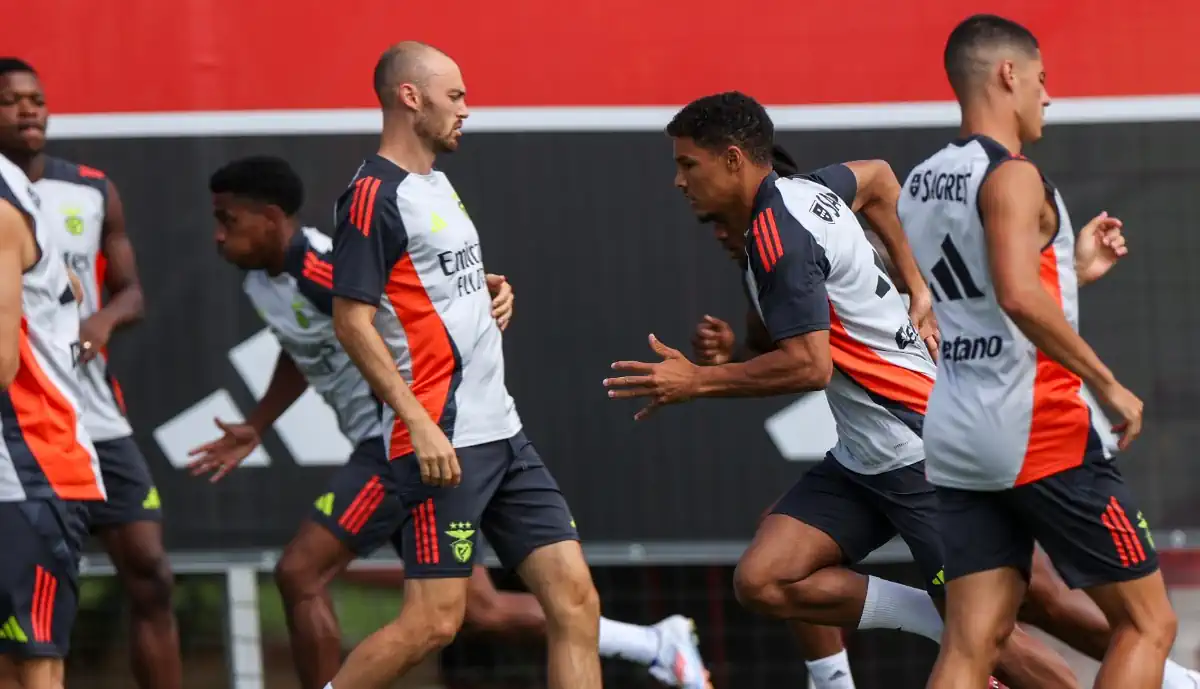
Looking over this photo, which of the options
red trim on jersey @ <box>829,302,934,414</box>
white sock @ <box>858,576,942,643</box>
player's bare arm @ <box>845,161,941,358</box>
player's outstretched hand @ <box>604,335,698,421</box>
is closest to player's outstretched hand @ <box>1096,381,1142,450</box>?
red trim on jersey @ <box>829,302,934,414</box>

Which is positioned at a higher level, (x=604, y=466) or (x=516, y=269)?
(x=516, y=269)

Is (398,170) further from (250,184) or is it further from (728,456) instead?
(728,456)

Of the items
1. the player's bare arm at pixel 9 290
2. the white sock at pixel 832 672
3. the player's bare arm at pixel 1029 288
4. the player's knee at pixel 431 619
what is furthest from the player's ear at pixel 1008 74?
the player's bare arm at pixel 9 290

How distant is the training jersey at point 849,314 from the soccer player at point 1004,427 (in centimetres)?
40

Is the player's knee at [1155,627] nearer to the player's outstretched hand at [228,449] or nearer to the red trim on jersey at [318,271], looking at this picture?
the red trim on jersey at [318,271]

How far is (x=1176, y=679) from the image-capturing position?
4.86 meters

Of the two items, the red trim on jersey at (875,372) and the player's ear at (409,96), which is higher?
the player's ear at (409,96)

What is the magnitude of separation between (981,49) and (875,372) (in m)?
1.03

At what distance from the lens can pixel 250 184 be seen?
591 cm

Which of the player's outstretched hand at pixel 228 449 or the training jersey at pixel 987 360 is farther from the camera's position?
the player's outstretched hand at pixel 228 449

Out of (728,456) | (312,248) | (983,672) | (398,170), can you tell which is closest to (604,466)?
(728,456)

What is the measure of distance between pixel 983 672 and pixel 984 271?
967 mm

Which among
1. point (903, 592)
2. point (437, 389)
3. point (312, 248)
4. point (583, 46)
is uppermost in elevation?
point (583, 46)

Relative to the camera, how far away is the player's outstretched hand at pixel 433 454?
4.64m
